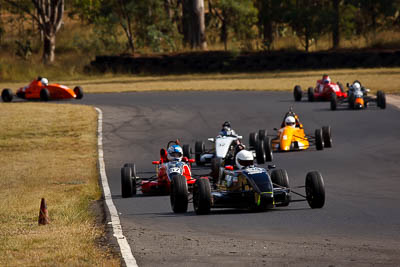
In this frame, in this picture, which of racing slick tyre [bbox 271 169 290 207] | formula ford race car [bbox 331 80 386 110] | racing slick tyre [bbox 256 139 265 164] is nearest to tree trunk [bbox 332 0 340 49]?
formula ford race car [bbox 331 80 386 110]

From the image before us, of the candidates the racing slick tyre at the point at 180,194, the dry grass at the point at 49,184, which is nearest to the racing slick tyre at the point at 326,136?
the dry grass at the point at 49,184

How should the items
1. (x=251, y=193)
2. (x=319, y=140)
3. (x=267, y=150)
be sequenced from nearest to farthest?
1. (x=251, y=193)
2. (x=267, y=150)
3. (x=319, y=140)

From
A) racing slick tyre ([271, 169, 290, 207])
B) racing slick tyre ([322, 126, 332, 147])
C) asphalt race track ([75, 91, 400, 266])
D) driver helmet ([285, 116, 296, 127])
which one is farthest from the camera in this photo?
driver helmet ([285, 116, 296, 127])

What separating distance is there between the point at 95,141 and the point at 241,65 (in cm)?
3240

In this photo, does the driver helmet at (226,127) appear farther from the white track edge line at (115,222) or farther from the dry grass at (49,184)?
the dry grass at (49,184)

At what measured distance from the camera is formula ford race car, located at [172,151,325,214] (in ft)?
44.5

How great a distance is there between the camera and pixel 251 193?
45.3ft

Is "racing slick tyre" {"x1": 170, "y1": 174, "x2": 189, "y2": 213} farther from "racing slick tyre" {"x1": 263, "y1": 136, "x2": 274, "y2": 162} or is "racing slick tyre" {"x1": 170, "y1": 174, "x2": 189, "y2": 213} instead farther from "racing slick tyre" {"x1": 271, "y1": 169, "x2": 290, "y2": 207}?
"racing slick tyre" {"x1": 263, "y1": 136, "x2": 274, "y2": 162}

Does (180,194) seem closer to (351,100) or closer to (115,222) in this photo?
(115,222)

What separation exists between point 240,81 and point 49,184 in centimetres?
3133

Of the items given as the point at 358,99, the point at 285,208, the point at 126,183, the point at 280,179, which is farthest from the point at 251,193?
the point at 358,99

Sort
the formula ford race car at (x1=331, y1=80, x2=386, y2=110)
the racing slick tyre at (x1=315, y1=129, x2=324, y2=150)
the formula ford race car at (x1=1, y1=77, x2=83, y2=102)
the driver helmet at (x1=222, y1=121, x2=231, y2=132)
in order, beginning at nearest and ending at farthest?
1. the driver helmet at (x1=222, y1=121, x2=231, y2=132)
2. the racing slick tyre at (x1=315, y1=129, x2=324, y2=150)
3. the formula ford race car at (x1=331, y1=80, x2=386, y2=110)
4. the formula ford race car at (x1=1, y1=77, x2=83, y2=102)

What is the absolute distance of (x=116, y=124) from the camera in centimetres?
3112

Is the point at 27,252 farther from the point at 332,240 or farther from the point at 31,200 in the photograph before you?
the point at 31,200
